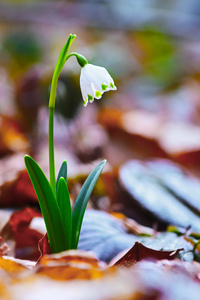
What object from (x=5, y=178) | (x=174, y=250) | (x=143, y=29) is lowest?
(x=174, y=250)

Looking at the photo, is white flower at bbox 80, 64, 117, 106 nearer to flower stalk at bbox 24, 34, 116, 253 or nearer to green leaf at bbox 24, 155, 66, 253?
flower stalk at bbox 24, 34, 116, 253

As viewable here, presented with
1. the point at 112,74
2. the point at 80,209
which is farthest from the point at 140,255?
the point at 112,74

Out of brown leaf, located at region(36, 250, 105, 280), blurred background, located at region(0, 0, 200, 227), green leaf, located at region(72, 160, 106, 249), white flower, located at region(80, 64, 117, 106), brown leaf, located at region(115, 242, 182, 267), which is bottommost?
brown leaf, located at region(115, 242, 182, 267)

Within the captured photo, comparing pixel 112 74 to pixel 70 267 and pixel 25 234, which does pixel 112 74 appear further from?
pixel 70 267

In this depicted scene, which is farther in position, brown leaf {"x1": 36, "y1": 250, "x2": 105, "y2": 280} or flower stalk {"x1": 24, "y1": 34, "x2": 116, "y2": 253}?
flower stalk {"x1": 24, "y1": 34, "x2": 116, "y2": 253}

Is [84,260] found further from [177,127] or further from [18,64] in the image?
[18,64]

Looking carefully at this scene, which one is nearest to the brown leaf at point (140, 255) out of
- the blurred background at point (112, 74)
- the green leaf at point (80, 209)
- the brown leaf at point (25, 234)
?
the green leaf at point (80, 209)

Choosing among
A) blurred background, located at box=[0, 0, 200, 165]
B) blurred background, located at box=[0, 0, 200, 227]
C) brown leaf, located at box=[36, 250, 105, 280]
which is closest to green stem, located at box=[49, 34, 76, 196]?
brown leaf, located at box=[36, 250, 105, 280]

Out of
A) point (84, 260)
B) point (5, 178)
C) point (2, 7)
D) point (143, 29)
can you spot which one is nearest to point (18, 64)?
point (2, 7)
